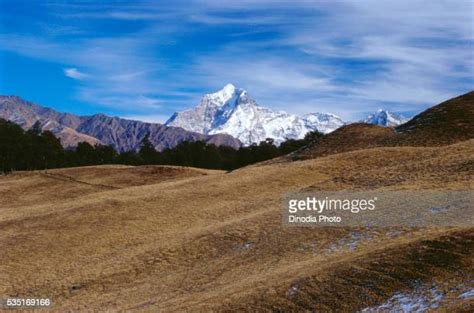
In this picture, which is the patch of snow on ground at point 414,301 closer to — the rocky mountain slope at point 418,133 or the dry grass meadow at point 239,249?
the dry grass meadow at point 239,249

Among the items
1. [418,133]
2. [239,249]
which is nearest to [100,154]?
[418,133]

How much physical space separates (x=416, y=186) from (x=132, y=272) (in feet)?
68.2

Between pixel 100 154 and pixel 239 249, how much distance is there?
124 metres

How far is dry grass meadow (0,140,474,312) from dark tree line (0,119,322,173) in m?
74.0

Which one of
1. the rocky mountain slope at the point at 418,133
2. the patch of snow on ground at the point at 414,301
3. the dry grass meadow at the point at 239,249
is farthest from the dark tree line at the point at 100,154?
the patch of snow on ground at the point at 414,301

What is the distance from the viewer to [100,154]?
485 feet

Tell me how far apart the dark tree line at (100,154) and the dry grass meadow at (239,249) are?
73978 mm

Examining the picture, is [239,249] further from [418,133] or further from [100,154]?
[100,154]

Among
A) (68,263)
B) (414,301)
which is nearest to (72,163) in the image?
(68,263)

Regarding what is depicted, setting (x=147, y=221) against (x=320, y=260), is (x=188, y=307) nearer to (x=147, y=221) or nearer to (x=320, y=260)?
(x=320, y=260)

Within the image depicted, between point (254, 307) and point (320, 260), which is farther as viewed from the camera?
point (320, 260)

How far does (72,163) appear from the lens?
140m

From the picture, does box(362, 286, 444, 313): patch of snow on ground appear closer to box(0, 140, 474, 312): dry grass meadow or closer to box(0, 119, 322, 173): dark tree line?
box(0, 140, 474, 312): dry grass meadow

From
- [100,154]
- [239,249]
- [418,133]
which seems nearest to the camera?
[239,249]
